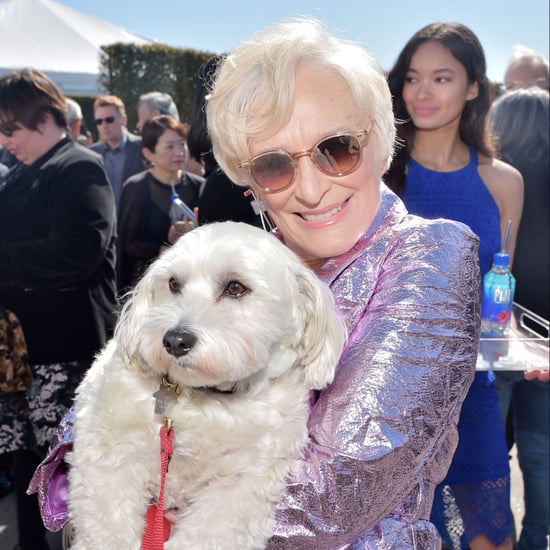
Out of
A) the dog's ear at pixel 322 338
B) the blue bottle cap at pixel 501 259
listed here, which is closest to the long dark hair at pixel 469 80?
the blue bottle cap at pixel 501 259

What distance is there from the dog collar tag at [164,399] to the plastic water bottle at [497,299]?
5.51 feet

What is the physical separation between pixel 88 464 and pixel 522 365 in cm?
180

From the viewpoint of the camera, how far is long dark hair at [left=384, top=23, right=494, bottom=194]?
3.07 meters

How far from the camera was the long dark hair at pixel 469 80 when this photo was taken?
10.1ft

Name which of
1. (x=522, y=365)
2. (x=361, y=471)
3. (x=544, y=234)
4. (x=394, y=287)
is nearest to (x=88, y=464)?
(x=361, y=471)

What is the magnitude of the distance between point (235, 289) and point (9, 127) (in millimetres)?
2278

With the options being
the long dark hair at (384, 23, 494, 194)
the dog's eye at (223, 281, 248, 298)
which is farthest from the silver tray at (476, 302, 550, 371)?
the dog's eye at (223, 281, 248, 298)

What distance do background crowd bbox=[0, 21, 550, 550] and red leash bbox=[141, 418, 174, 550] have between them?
0.32 m

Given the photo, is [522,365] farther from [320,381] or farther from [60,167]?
[60,167]

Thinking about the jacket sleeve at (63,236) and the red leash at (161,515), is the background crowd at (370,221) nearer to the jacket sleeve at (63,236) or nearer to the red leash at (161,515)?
the jacket sleeve at (63,236)

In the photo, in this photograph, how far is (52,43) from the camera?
49.9ft

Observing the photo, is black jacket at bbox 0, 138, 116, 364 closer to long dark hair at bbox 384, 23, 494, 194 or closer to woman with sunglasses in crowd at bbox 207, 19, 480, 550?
woman with sunglasses in crowd at bbox 207, 19, 480, 550

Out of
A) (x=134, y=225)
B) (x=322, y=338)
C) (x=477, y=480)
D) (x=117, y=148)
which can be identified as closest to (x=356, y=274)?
(x=322, y=338)

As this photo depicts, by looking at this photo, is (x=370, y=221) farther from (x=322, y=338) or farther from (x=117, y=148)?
(x=117, y=148)
